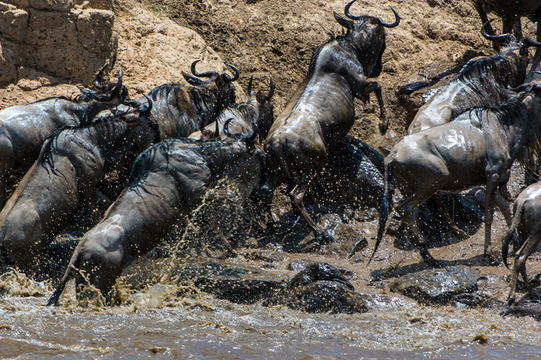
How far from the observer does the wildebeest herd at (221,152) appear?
8.02 m

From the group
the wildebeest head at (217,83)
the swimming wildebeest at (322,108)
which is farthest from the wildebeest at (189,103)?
the swimming wildebeest at (322,108)

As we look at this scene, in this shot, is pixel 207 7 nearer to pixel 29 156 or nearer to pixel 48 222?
pixel 29 156

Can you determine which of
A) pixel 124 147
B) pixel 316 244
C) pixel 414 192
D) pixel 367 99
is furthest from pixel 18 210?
pixel 367 99

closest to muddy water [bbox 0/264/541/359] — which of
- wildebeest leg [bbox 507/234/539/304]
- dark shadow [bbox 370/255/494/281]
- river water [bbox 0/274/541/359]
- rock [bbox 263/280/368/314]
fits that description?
river water [bbox 0/274/541/359]

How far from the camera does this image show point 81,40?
11523 millimetres

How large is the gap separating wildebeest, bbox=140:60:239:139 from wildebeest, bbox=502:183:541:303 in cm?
452

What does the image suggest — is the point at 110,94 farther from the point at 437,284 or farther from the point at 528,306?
the point at 528,306

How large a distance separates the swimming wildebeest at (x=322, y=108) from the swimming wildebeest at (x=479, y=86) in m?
0.99

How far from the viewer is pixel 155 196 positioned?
820cm

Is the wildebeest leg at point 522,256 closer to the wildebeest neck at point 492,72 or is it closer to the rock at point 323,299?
the rock at point 323,299

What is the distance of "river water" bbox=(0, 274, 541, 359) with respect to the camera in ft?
19.9

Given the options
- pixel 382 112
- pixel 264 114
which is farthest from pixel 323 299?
pixel 382 112

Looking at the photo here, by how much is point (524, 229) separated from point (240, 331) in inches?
122

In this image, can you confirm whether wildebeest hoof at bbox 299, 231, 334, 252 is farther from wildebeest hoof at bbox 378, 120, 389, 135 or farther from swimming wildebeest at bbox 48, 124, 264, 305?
wildebeest hoof at bbox 378, 120, 389, 135
